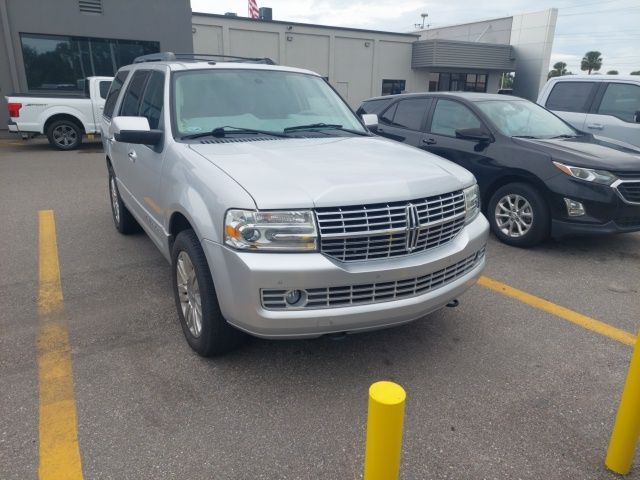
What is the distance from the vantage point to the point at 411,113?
6.95 m

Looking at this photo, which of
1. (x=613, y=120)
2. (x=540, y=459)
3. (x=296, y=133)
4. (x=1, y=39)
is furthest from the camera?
(x=1, y=39)

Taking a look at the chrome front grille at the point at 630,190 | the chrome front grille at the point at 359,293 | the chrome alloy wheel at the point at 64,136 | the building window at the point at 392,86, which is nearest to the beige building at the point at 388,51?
the building window at the point at 392,86

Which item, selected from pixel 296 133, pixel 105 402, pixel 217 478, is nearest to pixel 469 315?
pixel 296 133

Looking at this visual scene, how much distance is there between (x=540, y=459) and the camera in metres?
2.38

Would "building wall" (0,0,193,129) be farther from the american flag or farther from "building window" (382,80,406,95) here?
"building window" (382,80,406,95)

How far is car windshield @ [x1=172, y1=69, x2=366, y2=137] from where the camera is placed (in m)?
3.68

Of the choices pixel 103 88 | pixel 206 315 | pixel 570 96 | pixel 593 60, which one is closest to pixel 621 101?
pixel 570 96

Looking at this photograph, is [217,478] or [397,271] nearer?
[217,478]

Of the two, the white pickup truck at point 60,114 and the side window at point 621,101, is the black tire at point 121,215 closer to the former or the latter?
the side window at point 621,101

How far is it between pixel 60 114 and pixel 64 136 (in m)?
0.60

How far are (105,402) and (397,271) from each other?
69.6 inches

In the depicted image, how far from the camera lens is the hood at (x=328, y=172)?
261 centimetres

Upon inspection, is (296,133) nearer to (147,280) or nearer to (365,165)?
(365,165)

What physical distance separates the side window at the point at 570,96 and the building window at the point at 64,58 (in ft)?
44.1
